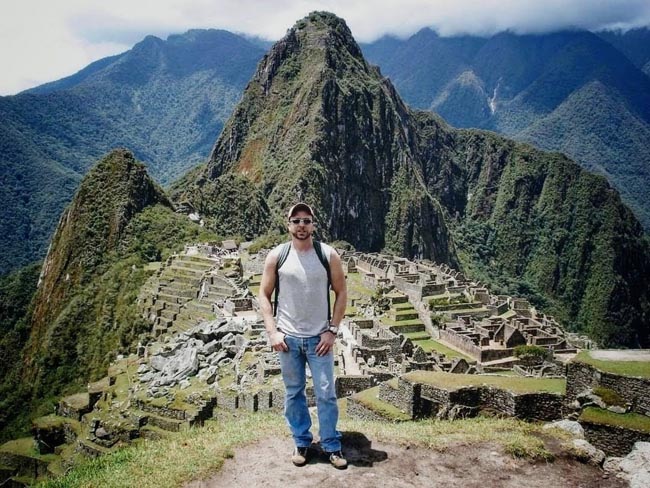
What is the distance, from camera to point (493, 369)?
1264 inches

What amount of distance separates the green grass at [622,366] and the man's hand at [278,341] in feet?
19.1

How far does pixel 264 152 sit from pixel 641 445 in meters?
146

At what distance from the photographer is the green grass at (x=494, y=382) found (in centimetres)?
1092

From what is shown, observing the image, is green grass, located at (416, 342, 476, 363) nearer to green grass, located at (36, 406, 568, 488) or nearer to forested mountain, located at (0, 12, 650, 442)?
forested mountain, located at (0, 12, 650, 442)

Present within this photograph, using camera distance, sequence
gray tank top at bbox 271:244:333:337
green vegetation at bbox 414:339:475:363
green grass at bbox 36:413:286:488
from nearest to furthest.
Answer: gray tank top at bbox 271:244:333:337, green grass at bbox 36:413:286:488, green vegetation at bbox 414:339:475:363

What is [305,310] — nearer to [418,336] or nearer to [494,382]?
[494,382]

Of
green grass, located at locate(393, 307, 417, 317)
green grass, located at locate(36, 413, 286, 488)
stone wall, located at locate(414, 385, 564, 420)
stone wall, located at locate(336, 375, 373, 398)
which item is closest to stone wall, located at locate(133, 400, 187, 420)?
stone wall, located at locate(336, 375, 373, 398)

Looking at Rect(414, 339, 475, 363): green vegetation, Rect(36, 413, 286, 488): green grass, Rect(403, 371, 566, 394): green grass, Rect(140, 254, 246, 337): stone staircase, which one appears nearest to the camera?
Rect(36, 413, 286, 488): green grass

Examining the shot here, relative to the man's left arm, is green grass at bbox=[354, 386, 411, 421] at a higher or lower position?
lower

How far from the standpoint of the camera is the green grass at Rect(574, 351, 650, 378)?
948 centimetres

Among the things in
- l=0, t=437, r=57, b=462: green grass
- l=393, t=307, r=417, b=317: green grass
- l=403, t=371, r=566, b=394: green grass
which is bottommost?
l=0, t=437, r=57, b=462: green grass

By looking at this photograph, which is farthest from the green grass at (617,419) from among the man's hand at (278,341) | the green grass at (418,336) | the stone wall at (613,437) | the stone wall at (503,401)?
the green grass at (418,336)

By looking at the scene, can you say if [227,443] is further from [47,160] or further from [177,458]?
[47,160]

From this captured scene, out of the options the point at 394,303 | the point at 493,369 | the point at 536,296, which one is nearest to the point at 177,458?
the point at 493,369
